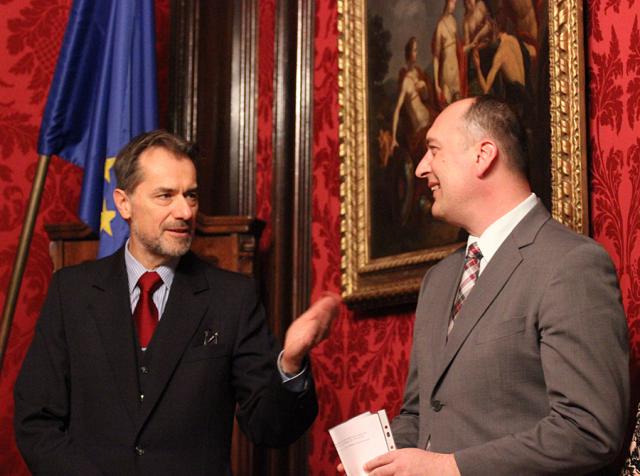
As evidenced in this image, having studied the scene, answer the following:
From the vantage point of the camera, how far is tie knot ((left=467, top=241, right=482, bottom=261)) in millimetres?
3119

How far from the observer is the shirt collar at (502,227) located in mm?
3055

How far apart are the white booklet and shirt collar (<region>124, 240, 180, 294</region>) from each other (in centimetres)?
104

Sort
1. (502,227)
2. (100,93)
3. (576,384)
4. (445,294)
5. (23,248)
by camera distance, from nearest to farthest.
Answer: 1. (576,384)
2. (502,227)
3. (445,294)
4. (23,248)
5. (100,93)

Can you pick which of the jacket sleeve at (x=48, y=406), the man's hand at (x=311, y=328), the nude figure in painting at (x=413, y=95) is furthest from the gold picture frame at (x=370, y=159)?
the jacket sleeve at (x=48, y=406)

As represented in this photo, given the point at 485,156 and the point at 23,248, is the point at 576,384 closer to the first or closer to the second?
the point at 485,156

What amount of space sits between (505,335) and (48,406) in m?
1.54

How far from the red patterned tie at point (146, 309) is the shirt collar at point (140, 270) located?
18mm

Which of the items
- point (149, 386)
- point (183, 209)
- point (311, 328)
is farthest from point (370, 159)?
point (149, 386)

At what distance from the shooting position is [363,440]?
2916mm

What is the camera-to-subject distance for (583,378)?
2.61 metres

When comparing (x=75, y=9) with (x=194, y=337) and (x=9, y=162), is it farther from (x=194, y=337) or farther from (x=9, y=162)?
(x=194, y=337)

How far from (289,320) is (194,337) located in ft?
4.69

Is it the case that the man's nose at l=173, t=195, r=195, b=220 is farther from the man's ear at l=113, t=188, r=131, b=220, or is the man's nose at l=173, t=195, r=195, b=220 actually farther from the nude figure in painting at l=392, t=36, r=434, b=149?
the nude figure in painting at l=392, t=36, r=434, b=149

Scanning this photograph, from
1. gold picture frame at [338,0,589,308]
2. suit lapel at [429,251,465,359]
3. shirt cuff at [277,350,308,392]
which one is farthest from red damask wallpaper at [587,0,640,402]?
shirt cuff at [277,350,308,392]
